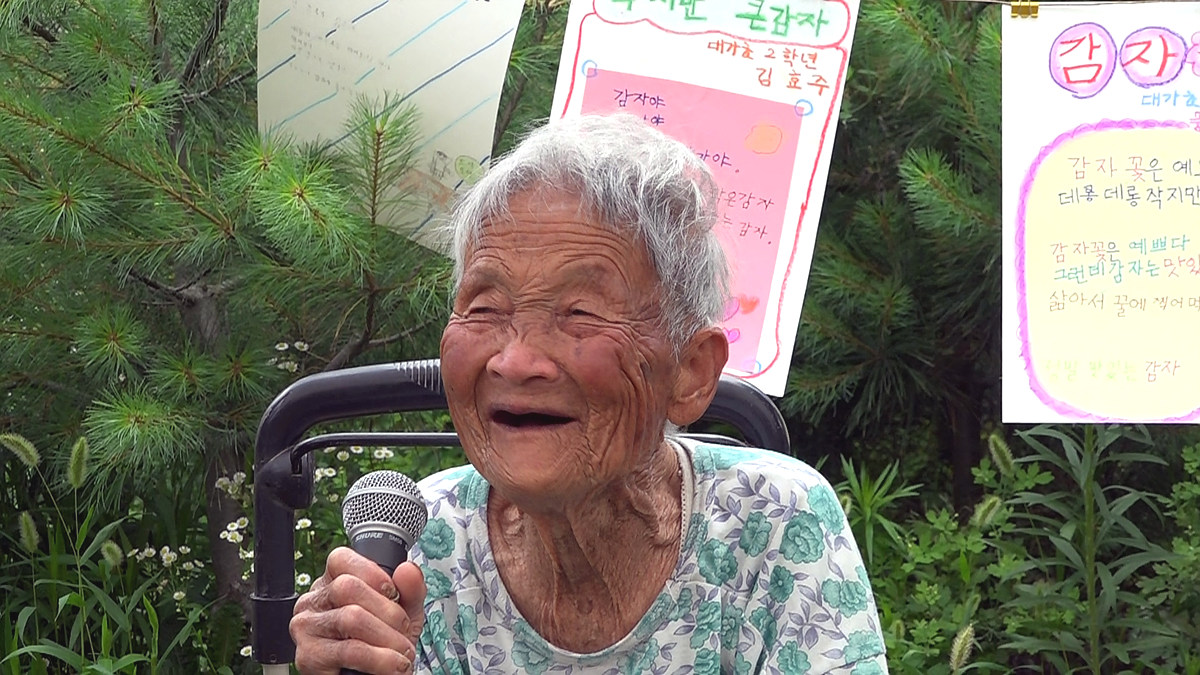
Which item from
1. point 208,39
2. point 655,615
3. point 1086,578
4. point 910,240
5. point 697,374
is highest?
point 208,39

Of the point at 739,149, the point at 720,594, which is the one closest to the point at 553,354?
the point at 720,594

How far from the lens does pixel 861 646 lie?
1483 mm

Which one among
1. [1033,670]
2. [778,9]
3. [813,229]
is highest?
[778,9]

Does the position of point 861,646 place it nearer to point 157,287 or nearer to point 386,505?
point 386,505

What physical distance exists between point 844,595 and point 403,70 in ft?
4.46

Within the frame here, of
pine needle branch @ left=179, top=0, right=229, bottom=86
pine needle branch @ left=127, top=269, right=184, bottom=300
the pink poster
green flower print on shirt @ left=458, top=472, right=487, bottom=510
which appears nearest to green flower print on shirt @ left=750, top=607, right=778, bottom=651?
green flower print on shirt @ left=458, top=472, right=487, bottom=510

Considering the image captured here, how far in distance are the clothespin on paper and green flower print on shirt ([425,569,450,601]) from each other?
4.89 feet

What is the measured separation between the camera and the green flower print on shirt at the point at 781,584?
60.6 inches

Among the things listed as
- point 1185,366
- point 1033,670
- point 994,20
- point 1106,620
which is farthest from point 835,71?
point 1033,670

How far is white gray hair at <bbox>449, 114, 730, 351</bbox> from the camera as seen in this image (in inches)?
55.9

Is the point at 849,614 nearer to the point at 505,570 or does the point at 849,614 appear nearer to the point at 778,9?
the point at 505,570

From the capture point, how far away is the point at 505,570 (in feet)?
5.27

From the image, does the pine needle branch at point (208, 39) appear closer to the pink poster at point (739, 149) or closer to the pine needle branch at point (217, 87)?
the pine needle branch at point (217, 87)

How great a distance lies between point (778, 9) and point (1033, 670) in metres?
1.47
